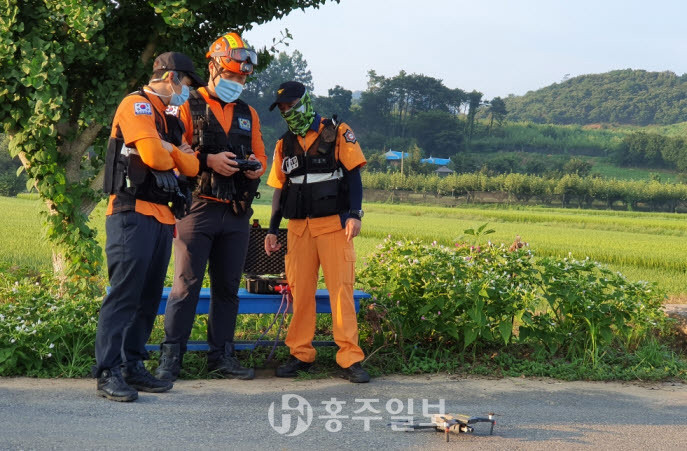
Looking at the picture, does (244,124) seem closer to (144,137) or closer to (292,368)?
(144,137)

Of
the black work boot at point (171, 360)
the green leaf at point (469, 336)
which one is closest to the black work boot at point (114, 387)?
the black work boot at point (171, 360)

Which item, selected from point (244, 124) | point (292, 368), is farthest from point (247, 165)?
point (292, 368)

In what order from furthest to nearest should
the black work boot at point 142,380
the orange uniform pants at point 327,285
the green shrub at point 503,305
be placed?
the green shrub at point 503,305, the orange uniform pants at point 327,285, the black work boot at point 142,380

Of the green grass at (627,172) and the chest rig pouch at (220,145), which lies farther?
the green grass at (627,172)

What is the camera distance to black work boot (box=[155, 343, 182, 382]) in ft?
17.9

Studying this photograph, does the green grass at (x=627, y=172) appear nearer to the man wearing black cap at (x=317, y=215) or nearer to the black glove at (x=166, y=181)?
the man wearing black cap at (x=317, y=215)

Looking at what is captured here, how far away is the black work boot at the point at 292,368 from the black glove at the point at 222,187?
1.33m

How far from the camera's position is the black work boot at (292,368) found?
18.9 ft

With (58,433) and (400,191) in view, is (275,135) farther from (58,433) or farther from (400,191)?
(58,433)

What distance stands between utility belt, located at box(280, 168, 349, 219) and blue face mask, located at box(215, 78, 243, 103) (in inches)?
31.4

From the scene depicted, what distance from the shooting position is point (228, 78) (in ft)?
18.4

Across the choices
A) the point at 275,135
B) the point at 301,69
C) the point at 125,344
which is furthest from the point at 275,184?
the point at 301,69

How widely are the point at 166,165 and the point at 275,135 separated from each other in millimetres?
95175

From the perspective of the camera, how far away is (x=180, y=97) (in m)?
5.19
